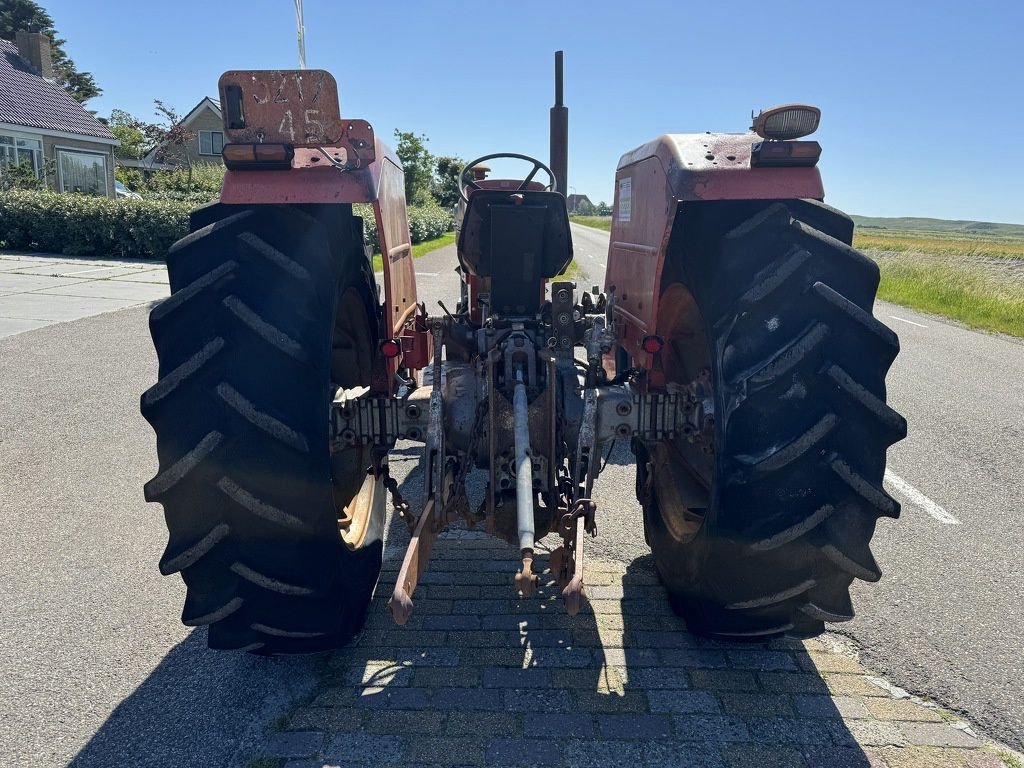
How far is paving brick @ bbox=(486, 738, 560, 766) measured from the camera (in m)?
2.39

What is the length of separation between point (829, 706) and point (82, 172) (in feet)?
106

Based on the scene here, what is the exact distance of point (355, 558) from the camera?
302 centimetres

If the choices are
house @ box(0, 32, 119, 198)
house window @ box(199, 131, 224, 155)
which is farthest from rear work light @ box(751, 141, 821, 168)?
house window @ box(199, 131, 224, 155)

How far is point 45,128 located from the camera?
25.6 metres

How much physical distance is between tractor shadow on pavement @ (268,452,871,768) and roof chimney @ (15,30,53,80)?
32366mm

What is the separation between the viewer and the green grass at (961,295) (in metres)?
14.1

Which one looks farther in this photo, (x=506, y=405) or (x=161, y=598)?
(x=161, y=598)

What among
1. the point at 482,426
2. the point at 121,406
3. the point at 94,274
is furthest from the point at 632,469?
the point at 94,274

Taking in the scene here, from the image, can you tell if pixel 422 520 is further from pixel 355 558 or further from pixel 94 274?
pixel 94 274

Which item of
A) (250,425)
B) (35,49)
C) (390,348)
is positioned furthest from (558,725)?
(35,49)

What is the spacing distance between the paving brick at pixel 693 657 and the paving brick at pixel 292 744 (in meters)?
1.33

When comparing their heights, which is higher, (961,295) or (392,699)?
(961,295)

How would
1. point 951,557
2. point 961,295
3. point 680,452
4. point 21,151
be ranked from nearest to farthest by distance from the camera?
point 680,452
point 951,557
point 961,295
point 21,151

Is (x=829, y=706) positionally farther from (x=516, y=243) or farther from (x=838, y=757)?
(x=516, y=243)
